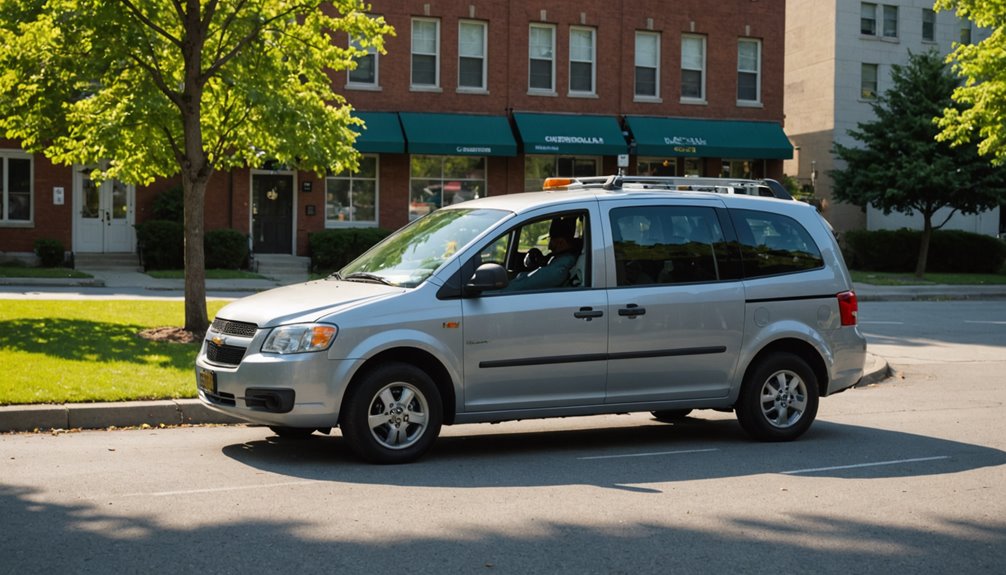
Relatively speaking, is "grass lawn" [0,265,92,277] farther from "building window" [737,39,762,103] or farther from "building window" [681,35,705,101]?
"building window" [737,39,762,103]

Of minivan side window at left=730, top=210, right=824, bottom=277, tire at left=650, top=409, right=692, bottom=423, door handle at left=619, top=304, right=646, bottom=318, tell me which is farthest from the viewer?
tire at left=650, top=409, right=692, bottom=423

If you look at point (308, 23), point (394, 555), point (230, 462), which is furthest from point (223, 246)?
point (394, 555)

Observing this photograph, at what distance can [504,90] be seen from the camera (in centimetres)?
3600

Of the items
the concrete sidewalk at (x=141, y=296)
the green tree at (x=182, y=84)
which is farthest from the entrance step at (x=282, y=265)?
the green tree at (x=182, y=84)

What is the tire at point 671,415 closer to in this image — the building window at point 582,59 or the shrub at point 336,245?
the shrub at point 336,245

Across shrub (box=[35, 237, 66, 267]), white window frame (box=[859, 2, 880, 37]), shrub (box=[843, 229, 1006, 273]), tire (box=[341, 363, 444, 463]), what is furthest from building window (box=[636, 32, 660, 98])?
tire (box=[341, 363, 444, 463])

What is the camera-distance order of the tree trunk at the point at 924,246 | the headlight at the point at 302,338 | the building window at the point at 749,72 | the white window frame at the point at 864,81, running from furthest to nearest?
1. the white window frame at the point at 864,81
2. the building window at the point at 749,72
3. the tree trunk at the point at 924,246
4. the headlight at the point at 302,338

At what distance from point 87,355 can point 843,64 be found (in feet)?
124

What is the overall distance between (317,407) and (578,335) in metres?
2.01

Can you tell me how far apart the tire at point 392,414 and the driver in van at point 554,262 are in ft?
3.28

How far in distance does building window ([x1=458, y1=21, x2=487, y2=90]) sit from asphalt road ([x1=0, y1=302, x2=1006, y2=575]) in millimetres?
26060

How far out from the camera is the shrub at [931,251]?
40219mm

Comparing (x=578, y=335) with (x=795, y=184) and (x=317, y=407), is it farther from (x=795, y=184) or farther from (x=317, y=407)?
(x=795, y=184)

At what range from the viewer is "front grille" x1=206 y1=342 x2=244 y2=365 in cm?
827
